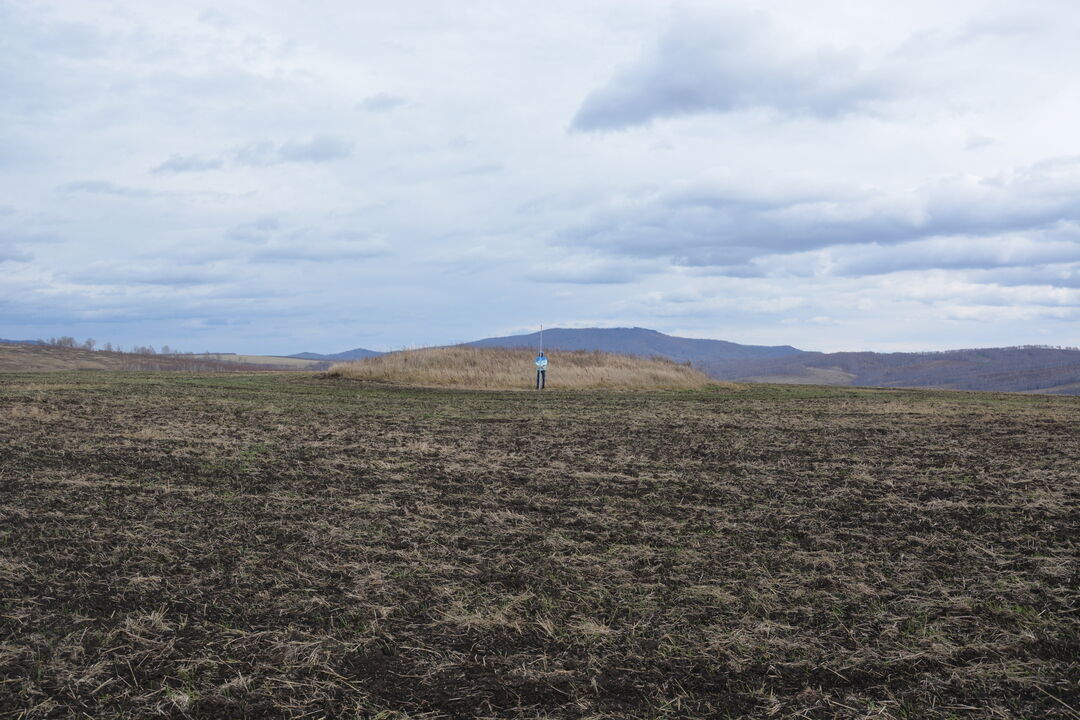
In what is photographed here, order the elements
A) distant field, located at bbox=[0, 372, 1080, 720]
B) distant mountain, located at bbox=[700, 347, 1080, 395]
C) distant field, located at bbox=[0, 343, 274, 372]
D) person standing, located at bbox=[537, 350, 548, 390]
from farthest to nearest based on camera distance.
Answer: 1. distant mountain, located at bbox=[700, 347, 1080, 395]
2. distant field, located at bbox=[0, 343, 274, 372]
3. person standing, located at bbox=[537, 350, 548, 390]
4. distant field, located at bbox=[0, 372, 1080, 720]

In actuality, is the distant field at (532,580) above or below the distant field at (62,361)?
below

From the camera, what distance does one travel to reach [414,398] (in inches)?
936

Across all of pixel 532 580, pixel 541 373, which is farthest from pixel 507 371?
pixel 532 580

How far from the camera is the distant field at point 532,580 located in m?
4.25

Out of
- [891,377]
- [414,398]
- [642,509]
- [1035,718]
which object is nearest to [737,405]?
[414,398]

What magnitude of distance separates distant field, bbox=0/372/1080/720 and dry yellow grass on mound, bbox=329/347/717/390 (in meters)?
18.9

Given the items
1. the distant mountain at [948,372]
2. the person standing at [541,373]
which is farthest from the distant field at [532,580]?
the distant mountain at [948,372]

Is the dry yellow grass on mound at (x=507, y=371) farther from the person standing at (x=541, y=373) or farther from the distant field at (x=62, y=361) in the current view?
the distant field at (x=62, y=361)

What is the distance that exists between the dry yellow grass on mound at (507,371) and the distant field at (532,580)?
18933 mm

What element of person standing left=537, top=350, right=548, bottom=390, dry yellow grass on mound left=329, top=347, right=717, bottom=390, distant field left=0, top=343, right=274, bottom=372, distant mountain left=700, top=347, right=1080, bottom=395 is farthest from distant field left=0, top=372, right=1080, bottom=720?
distant mountain left=700, top=347, right=1080, bottom=395

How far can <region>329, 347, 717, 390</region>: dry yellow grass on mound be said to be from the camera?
3200cm

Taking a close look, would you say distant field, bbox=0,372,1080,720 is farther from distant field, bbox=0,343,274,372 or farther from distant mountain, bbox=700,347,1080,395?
distant mountain, bbox=700,347,1080,395

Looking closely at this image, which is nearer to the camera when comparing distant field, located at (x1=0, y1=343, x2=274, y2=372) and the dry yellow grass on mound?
the dry yellow grass on mound

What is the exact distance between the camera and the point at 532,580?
605cm
